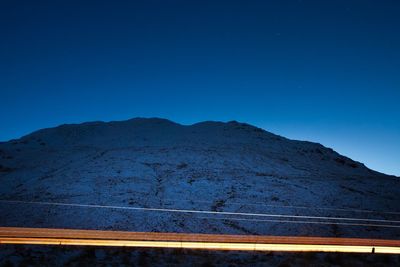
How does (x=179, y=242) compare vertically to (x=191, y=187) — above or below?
below

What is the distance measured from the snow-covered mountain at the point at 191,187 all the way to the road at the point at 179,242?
185 cm

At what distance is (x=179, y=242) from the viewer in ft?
32.7

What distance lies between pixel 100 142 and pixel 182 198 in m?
26.9

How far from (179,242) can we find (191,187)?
17.8 m

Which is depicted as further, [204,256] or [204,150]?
[204,150]

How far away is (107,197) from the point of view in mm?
24469

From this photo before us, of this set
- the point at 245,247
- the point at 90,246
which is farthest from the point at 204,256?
the point at 90,246

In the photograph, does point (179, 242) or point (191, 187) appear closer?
point (179, 242)

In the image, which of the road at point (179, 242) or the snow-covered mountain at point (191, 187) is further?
the snow-covered mountain at point (191, 187)

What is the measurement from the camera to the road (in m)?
9.72

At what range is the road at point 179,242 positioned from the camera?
9.72 meters

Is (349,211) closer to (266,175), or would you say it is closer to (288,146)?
(266,175)

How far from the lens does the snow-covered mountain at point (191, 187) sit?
19781 millimetres

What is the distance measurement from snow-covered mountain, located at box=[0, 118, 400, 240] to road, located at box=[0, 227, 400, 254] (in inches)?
72.9
